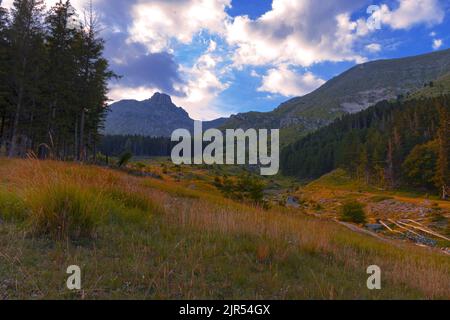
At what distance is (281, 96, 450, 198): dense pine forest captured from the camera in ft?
223

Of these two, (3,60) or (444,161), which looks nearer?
(3,60)

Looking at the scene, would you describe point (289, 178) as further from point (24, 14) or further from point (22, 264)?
point (22, 264)

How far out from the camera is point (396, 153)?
7900 cm

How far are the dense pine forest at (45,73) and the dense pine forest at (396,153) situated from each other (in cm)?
6146

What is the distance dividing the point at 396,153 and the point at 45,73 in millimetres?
74261

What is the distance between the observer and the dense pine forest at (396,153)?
68.1 metres

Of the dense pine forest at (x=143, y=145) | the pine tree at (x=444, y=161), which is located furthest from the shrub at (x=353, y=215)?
the dense pine forest at (x=143, y=145)

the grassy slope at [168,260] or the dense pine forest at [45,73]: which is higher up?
the dense pine forest at [45,73]

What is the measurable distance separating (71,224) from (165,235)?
1541 millimetres

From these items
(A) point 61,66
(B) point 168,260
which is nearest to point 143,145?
(A) point 61,66

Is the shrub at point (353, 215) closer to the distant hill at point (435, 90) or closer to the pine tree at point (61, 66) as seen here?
the pine tree at point (61, 66)

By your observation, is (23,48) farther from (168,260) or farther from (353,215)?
(353,215)
